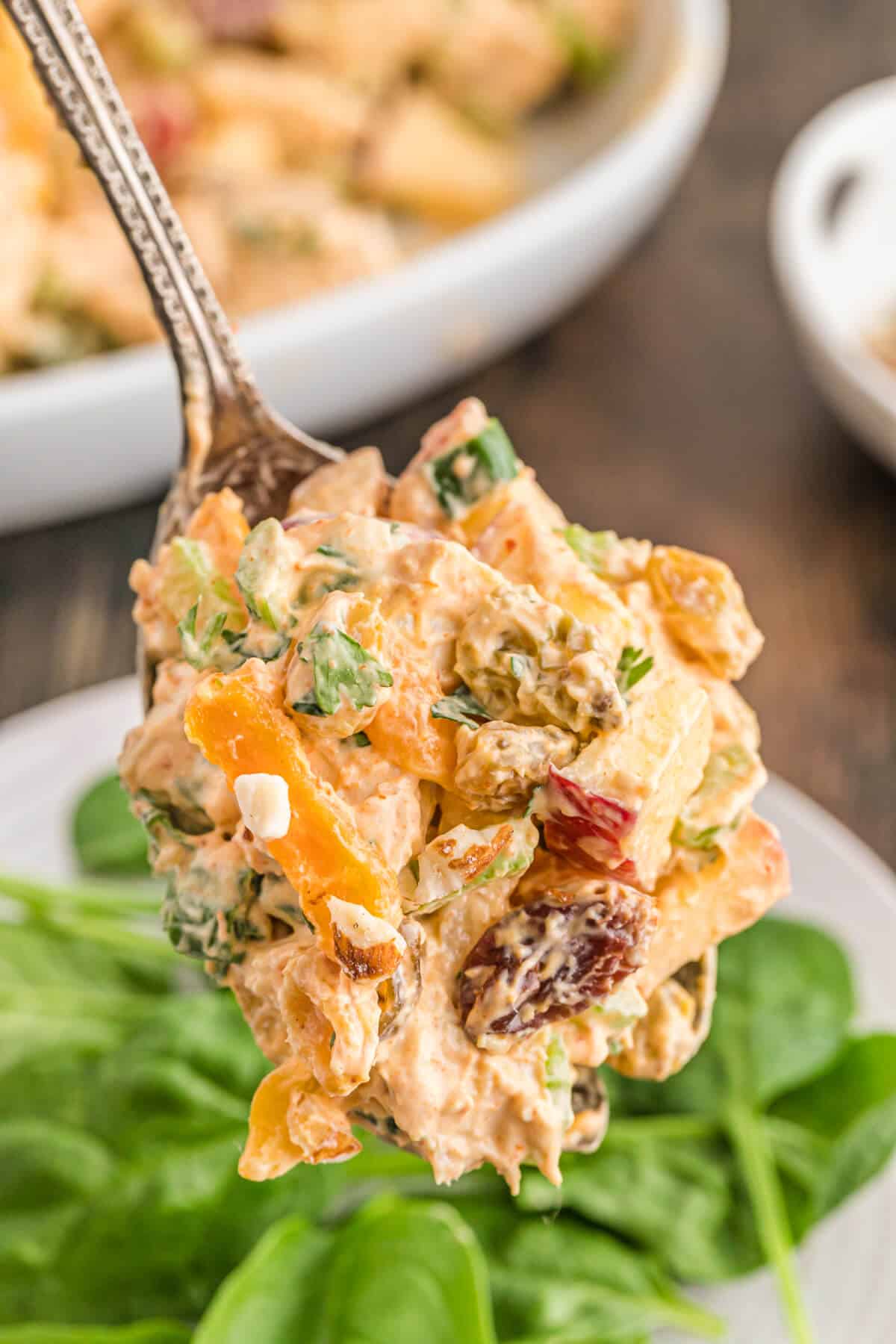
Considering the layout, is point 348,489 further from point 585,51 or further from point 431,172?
point 585,51

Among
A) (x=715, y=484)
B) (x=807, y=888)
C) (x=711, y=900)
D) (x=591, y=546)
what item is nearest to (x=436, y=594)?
(x=591, y=546)

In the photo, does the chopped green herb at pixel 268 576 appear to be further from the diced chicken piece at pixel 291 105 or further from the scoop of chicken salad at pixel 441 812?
the diced chicken piece at pixel 291 105

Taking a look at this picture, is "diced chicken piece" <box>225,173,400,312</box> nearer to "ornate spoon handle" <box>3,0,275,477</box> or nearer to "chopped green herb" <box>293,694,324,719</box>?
"ornate spoon handle" <box>3,0,275,477</box>

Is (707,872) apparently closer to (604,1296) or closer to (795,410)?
(604,1296)

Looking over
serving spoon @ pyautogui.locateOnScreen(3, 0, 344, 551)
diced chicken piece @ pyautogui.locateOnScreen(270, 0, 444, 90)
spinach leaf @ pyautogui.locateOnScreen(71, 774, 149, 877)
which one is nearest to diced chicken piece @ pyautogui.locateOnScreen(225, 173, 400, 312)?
diced chicken piece @ pyautogui.locateOnScreen(270, 0, 444, 90)

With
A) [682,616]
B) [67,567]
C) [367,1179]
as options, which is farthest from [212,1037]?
[67,567]

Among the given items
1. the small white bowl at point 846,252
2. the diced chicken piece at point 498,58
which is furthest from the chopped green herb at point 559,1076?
the diced chicken piece at point 498,58
